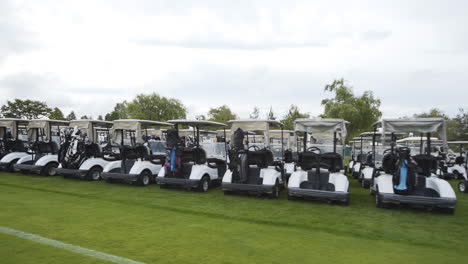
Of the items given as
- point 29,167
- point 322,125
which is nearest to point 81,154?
point 29,167

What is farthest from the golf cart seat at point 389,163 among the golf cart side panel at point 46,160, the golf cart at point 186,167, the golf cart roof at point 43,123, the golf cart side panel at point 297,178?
the golf cart side panel at point 46,160

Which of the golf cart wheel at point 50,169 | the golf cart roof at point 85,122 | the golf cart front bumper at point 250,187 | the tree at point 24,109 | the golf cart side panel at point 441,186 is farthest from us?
the tree at point 24,109

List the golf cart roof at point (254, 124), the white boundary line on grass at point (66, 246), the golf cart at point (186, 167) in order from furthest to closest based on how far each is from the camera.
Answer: the golf cart at point (186, 167)
the golf cart roof at point (254, 124)
the white boundary line on grass at point (66, 246)

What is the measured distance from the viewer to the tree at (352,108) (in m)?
33.1

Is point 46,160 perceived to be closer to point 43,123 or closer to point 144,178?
point 43,123

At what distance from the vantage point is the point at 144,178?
436 inches

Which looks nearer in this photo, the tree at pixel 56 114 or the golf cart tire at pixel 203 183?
the golf cart tire at pixel 203 183

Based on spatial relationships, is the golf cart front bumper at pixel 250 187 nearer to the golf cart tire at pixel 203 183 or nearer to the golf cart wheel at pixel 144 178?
the golf cart tire at pixel 203 183

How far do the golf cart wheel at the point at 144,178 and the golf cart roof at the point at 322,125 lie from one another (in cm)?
541

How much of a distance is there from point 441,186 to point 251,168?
501 centimetres

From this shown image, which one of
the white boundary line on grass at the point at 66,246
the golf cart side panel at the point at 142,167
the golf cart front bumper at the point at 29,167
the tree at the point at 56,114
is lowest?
the white boundary line on grass at the point at 66,246

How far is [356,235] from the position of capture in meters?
5.66

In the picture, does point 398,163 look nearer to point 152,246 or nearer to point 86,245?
point 152,246

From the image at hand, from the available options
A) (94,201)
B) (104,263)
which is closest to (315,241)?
(104,263)
